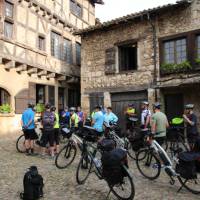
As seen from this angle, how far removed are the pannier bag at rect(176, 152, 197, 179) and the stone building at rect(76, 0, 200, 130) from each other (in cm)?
762

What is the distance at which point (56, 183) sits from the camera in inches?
259

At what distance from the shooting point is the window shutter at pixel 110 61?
16.1 m

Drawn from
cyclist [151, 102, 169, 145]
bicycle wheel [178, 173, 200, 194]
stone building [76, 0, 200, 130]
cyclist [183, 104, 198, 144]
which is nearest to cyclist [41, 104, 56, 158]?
cyclist [151, 102, 169, 145]

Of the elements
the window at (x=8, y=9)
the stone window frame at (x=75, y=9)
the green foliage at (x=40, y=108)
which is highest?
the stone window frame at (x=75, y=9)

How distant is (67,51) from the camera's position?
2072cm

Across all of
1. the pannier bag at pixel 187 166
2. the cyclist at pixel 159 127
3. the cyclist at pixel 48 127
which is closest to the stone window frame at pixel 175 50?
the cyclist at pixel 159 127

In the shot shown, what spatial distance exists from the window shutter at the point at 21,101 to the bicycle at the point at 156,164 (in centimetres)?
1075

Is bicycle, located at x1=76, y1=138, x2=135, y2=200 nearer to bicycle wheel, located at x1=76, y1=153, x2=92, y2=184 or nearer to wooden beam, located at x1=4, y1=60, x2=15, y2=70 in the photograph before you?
bicycle wheel, located at x1=76, y1=153, x2=92, y2=184

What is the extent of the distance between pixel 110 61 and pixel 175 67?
3768 millimetres

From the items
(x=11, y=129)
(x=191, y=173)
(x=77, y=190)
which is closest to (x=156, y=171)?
(x=191, y=173)

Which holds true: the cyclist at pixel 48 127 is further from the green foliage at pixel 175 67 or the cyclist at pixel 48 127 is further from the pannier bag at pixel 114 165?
the green foliage at pixel 175 67

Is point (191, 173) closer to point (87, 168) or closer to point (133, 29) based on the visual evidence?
point (87, 168)

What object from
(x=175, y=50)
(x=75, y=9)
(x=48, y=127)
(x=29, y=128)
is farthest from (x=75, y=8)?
(x=48, y=127)

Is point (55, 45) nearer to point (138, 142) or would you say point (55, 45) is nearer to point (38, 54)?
point (38, 54)
